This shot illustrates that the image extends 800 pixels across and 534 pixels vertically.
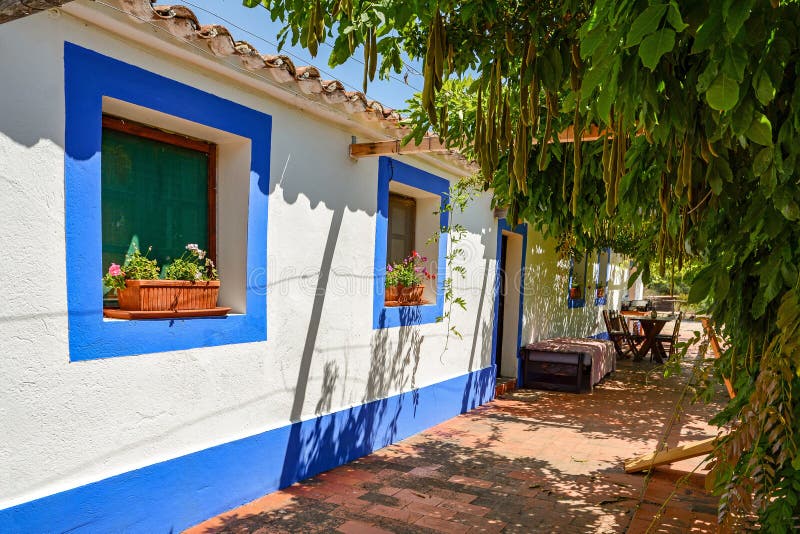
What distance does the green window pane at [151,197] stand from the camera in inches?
125

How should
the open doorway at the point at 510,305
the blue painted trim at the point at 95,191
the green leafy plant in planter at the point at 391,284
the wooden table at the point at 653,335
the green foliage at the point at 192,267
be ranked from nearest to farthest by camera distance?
the blue painted trim at the point at 95,191 → the green foliage at the point at 192,267 → the green leafy plant in planter at the point at 391,284 → the open doorway at the point at 510,305 → the wooden table at the point at 653,335

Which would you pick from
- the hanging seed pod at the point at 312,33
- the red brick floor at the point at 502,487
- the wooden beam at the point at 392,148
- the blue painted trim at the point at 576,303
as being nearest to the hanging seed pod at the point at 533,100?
the hanging seed pod at the point at 312,33

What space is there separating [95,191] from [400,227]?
359 cm

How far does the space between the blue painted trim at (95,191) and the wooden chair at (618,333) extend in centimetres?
1021

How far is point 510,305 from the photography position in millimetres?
8680

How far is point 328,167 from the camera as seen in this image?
456cm

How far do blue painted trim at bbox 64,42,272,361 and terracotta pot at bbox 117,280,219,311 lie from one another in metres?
0.10

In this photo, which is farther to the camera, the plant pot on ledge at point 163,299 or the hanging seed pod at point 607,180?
the plant pot on ledge at point 163,299

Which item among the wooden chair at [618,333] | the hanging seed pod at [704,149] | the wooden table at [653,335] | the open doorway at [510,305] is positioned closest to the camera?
the hanging seed pod at [704,149]

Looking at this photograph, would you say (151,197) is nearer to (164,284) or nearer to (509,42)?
(164,284)

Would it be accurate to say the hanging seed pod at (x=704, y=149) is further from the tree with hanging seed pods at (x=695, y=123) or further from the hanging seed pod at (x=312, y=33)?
the hanging seed pod at (x=312, y=33)

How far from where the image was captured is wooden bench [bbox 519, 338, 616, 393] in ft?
27.3

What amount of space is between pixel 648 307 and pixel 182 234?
52.8 ft

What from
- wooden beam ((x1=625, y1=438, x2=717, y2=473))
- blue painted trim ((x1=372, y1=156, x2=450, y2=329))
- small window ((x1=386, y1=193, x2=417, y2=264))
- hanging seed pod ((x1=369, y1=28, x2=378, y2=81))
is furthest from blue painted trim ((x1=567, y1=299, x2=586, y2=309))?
hanging seed pod ((x1=369, y1=28, x2=378, y2=81))
